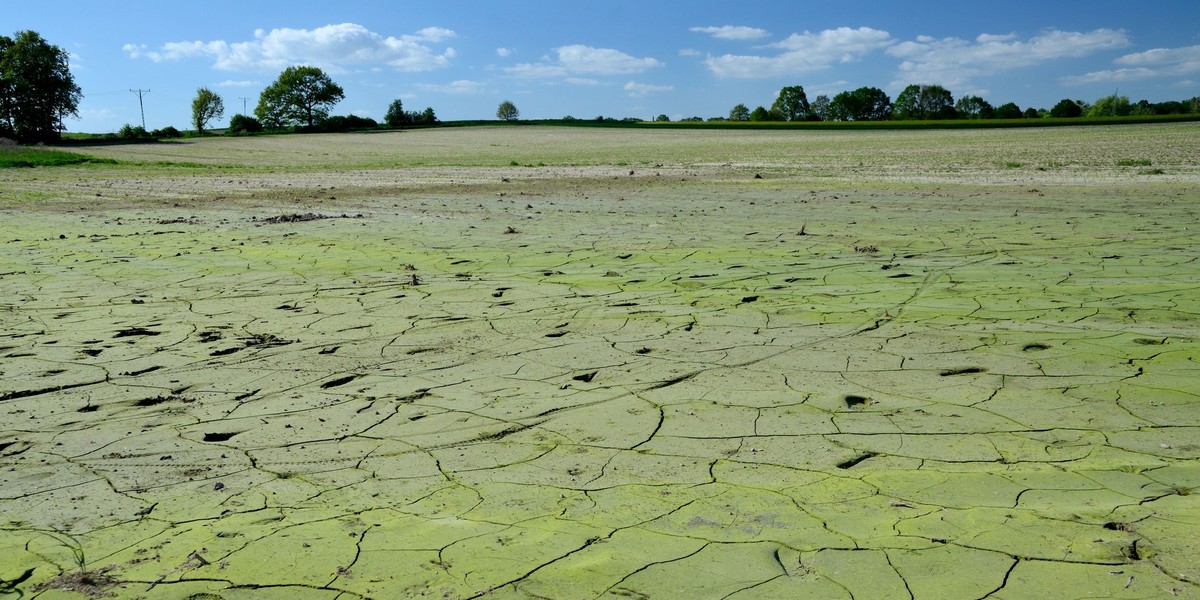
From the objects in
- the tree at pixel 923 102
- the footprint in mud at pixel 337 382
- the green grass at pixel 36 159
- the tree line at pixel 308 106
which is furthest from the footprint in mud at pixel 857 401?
the tree at pixel 923 102

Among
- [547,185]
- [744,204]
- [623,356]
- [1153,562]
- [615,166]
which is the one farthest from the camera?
[615,166]

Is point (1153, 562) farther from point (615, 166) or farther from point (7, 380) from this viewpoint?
point (615, 166)

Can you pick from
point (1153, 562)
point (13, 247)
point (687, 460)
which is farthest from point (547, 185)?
point (1153, 562)

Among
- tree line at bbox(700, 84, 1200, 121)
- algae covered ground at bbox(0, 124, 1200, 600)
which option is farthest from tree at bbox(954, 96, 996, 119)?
algae covered ground at bbox(0, 124, 1200, 600)

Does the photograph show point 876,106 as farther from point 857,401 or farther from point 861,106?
point 857,401

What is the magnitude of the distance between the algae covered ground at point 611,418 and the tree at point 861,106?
91.2 metres

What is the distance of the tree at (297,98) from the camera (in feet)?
280

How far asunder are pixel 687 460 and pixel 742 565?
2.83 feet

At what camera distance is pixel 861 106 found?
96.1 meters

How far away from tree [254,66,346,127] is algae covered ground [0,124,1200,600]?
8151 cm

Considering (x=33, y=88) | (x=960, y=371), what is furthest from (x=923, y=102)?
(x=960, y=371)

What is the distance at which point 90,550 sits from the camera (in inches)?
108

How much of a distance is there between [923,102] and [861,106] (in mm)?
6015

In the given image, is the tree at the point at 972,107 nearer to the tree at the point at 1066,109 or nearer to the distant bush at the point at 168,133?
the tree at the point at 1066,109
